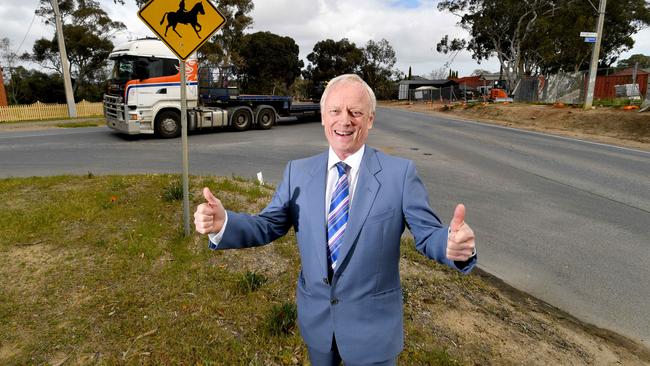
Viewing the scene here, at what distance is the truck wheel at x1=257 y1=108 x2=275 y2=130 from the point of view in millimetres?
17703

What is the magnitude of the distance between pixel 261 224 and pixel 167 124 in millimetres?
13759

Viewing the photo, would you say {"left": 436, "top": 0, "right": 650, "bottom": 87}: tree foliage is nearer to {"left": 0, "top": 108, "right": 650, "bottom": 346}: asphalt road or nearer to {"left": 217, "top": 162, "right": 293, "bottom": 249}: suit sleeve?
{"left": 0, "top": 108, "right": 650, "bottom": 346}: asphalt road

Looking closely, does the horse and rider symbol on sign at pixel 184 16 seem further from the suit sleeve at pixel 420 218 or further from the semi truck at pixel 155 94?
the semi truck at pixel 155 94

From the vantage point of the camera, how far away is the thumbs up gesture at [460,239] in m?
1.45

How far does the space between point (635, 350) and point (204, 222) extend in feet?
12.3

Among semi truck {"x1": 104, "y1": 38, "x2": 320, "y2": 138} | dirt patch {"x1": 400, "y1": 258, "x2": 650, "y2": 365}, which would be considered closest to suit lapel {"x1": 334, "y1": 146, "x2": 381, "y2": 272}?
dirt patch {"x1": 400, "y1": 258, "x2": 650, "y2": 365}

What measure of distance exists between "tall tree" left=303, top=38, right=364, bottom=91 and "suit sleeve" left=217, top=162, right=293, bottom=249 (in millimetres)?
62890

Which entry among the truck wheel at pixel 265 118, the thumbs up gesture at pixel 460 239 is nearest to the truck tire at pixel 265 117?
the truck wheel at pixel 265 118

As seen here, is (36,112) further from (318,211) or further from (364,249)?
(364,249)

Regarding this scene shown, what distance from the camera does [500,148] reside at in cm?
1318

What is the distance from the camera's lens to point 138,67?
13289 mm

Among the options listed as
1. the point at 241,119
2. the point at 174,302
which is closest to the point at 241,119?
the point at 241,119

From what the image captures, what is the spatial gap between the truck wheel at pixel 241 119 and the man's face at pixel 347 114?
50.7ft

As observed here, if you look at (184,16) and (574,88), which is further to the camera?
(574,88)
